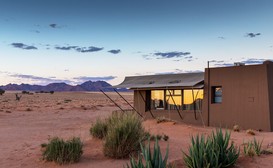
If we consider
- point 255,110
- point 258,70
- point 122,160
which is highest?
point 258,70

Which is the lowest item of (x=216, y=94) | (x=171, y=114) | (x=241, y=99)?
(x=171, y=114)

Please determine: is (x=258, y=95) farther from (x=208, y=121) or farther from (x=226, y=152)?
(x=226, y=152)

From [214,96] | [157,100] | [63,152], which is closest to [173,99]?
[157,100]

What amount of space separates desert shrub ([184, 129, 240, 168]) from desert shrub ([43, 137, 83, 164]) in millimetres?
3135

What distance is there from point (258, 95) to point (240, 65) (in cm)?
197

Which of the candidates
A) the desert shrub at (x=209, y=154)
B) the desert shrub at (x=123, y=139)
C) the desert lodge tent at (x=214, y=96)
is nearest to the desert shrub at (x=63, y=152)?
the desert shrub at (x=123, y=139)

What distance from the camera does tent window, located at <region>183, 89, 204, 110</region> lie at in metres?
19.8

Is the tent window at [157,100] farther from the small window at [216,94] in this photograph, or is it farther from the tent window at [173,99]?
the small window at [216,94]

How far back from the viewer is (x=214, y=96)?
19.5 metres

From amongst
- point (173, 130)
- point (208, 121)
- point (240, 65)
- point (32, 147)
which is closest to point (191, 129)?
point (173, 130)

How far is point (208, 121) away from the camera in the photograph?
19406 millimetres

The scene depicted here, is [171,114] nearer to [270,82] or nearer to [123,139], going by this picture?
[270,82]

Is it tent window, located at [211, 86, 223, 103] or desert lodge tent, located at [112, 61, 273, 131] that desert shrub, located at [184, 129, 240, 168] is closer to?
desert lodge tent, located at [112, 61, 273, 131]

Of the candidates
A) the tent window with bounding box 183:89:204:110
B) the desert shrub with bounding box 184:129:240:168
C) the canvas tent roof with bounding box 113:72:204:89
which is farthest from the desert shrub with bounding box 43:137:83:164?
the tent window with bounding box 183:89:204:110
